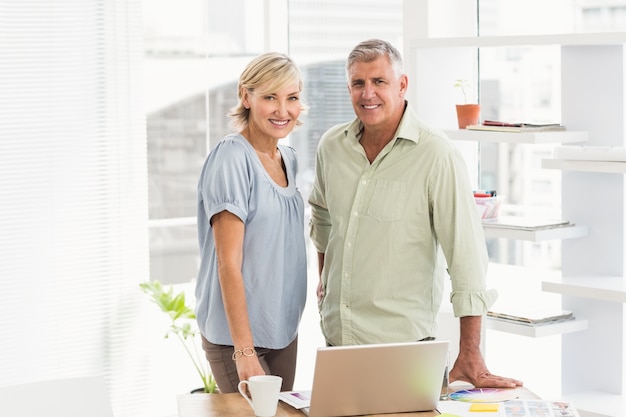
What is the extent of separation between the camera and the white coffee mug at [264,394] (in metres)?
2.29

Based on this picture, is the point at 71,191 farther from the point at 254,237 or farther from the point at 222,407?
the point at 222,407

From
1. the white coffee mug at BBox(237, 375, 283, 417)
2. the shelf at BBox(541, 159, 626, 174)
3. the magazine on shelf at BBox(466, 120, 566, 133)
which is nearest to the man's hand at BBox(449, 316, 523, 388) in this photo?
the white coffee mug at BBox(237, 375, 283, 417)

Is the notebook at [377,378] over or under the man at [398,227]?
under

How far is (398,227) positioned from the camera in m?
2.73

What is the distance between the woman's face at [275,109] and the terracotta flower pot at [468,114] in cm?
96

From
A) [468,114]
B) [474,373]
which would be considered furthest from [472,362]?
[468,114]

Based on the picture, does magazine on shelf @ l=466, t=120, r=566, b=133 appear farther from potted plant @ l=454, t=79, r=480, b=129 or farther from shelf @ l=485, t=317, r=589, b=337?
shelf @ l=485, t=317, r=589, b=337

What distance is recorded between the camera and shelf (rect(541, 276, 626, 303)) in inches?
122

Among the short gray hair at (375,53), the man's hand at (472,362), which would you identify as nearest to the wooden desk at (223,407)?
the man's hand at (472,362)

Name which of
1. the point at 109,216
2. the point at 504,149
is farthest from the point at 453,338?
the point at 109,216

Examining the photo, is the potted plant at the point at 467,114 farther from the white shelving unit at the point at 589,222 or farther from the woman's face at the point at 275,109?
the woman's face at the point at 275,109

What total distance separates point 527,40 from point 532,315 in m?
0.94

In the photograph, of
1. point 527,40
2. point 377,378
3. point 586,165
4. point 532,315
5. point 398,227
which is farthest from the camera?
point 532,315

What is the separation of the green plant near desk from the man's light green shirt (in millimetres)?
1674
